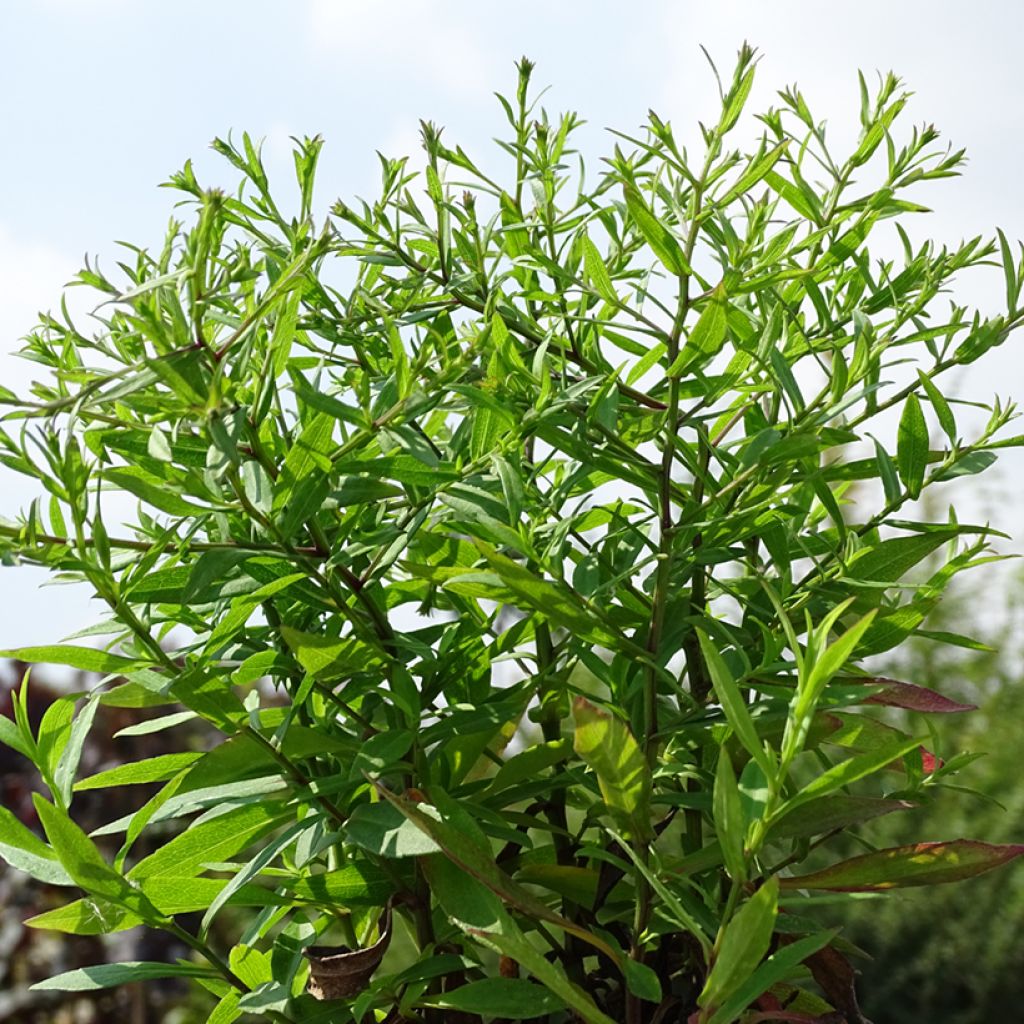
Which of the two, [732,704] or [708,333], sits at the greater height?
[708,333]

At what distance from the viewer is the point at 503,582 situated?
474 mm

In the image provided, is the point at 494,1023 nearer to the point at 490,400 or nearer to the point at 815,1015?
the point at 815,1015

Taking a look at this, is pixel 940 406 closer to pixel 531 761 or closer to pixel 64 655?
pixel 531 761

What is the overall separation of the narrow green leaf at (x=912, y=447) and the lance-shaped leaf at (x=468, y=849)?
24 centimetres

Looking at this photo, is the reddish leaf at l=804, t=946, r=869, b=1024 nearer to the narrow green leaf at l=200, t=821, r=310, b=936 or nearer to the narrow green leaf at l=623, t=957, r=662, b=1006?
the narrow green leaf at l=623, t=957, r=662, b=1006

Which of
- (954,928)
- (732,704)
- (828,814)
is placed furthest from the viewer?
(954,928)

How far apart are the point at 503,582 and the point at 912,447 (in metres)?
0.21

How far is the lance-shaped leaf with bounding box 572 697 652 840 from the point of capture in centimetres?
46

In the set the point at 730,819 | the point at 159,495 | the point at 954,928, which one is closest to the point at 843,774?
the point at 730,819

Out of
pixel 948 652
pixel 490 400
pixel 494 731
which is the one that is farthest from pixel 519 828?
pixel 948 652

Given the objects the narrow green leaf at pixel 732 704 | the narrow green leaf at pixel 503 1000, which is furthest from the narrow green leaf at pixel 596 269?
the narrow green leaf at pixel 503 1000

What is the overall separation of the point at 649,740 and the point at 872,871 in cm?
11

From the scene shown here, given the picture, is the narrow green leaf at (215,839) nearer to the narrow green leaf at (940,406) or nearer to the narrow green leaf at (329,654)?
the narrow green leaf at (329,654)

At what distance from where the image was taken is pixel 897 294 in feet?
1.91
